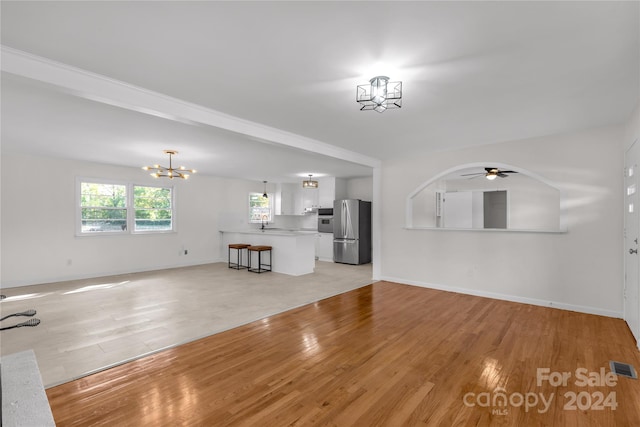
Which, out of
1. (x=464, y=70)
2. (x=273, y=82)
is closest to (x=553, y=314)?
(x=464, y=70)

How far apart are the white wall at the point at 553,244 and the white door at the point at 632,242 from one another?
21 cm

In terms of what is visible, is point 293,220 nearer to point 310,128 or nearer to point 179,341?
point 310,128

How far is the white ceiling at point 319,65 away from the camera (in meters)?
1.74

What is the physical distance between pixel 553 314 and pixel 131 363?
16.0ft

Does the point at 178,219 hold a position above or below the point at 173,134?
below

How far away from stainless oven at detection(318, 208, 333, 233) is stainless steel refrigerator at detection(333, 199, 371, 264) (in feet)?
1.67

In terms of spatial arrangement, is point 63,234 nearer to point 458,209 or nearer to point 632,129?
point 632,129

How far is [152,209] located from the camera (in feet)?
23.9

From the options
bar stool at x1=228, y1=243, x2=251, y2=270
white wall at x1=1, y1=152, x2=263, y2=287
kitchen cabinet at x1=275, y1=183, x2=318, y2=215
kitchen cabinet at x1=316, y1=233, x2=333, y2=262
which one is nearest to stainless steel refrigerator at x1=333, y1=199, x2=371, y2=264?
kitchen cabinet at x1=316, y1=233, x2=333, y2=262

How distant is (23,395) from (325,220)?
753 cm

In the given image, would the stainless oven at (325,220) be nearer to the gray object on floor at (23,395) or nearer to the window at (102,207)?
the window at (102,207)

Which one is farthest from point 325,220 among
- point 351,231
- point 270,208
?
point 270,208

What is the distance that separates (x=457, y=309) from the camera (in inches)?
161

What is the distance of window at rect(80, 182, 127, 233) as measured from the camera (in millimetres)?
6270
